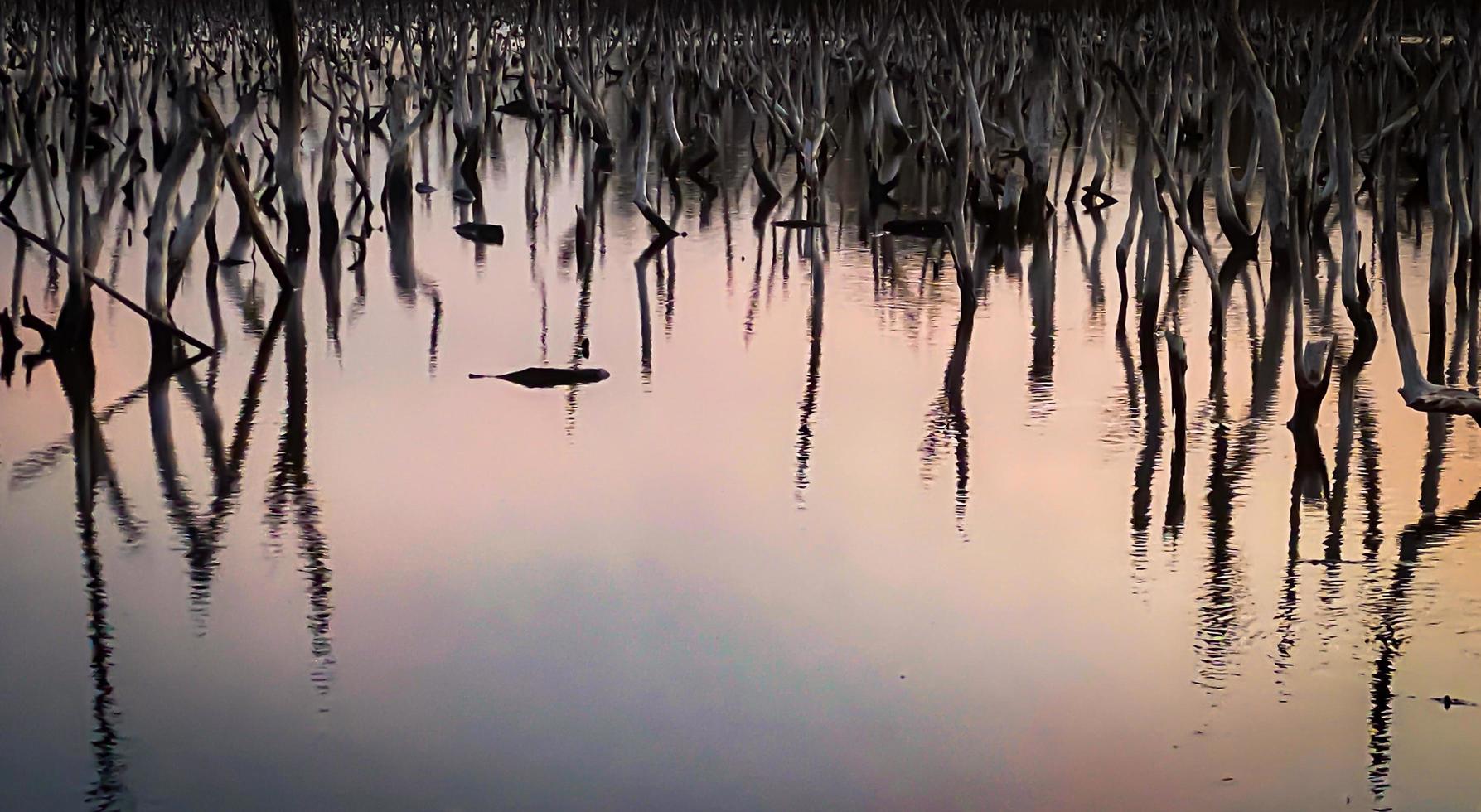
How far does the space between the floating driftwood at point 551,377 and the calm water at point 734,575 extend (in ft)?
0.34

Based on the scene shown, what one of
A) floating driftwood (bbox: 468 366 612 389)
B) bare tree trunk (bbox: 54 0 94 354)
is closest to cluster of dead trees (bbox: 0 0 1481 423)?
bare tree trunk (bbox: 54 0 94 354)

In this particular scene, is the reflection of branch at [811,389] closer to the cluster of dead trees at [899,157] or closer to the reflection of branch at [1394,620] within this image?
the cluster of dead trees at [899,157]

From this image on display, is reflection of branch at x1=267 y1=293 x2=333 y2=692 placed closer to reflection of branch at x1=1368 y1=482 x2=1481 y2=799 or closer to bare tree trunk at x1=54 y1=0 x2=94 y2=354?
bare tree trunk at x1=54 y1=0 x2=94 y2=354

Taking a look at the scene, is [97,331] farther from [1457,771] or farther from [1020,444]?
[1457,771]

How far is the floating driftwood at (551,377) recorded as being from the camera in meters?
7.48

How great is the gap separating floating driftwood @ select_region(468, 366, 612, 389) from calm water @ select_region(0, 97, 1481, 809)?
0.10 metres

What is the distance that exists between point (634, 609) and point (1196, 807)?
60.9 inches

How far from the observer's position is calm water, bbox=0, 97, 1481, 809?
3762 millimetres

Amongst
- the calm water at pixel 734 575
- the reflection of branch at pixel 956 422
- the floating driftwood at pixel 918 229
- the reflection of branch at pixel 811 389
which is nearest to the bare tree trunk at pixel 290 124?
the calm water at pixel 734 575

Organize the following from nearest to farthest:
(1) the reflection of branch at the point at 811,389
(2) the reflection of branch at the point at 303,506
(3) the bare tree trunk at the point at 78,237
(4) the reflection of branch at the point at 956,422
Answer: (2) the reflection of branch at the point at 303,506 < (4) the reflection of branch at the point at 956,422 < (1) the reflection of branch at the point at 811,389 < (3) the bare tree trunk at the point at 78,237

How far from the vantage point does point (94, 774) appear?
12.1 feet

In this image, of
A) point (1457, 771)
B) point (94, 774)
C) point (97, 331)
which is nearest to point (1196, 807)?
point (1457, 771)

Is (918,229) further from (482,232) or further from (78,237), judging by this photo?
(78,237)

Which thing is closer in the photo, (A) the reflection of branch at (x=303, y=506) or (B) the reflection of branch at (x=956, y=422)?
(A) the reflection of branch at (x=303, y=506)
